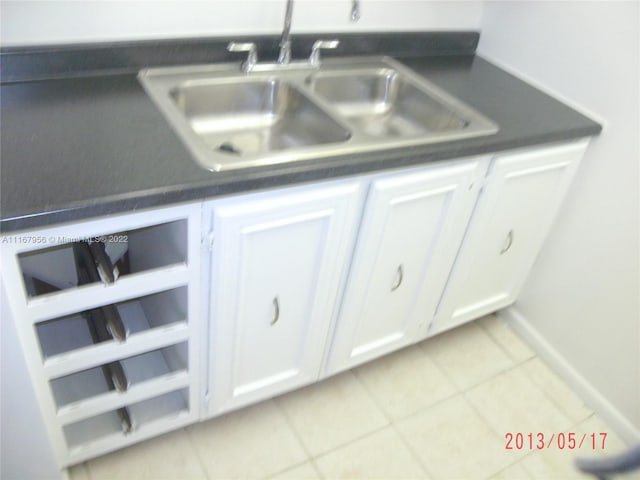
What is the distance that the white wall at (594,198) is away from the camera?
1645 millimetres

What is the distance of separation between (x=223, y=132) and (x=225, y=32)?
288 mm

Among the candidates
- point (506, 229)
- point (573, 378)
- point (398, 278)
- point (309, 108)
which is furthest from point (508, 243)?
point (309, 108)

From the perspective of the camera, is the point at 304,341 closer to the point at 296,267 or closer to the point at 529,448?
the point at 296,267

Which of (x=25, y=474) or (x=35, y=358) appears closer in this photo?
(x=25, y=474)

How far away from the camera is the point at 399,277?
1649mm

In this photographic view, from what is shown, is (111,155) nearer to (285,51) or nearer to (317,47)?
(285,51)

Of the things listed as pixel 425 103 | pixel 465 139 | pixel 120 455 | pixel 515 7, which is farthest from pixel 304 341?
pixel 515 7

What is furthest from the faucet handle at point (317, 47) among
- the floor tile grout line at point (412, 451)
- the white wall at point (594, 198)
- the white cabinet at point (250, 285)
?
the floor tile grout line at point (412, 451)

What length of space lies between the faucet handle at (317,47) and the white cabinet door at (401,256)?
54cm

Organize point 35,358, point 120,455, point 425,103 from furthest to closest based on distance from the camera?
point 425,103 → point 120,455 → point 35,358

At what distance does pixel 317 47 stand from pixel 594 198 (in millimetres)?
1014

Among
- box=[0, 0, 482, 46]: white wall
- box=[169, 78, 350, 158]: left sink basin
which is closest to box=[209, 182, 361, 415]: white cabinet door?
box=[169, 78, 350, 158]: left sink basin

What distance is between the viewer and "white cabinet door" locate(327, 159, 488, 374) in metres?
1.43

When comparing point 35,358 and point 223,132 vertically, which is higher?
point 223,132
